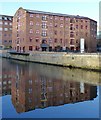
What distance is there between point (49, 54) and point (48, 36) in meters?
20.8

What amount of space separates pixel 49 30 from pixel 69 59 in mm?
30254

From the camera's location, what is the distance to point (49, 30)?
76000mm

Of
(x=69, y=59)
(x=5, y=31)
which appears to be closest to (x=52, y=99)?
(x=69, y=59)

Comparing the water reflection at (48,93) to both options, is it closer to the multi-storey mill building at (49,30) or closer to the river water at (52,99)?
the river water at (52,99)

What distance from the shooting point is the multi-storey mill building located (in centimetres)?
7362

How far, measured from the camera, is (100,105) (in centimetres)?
1894

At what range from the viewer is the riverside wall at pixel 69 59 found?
133ft

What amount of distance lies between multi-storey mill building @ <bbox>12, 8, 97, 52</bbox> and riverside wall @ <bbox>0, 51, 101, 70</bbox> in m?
Result: 8.71

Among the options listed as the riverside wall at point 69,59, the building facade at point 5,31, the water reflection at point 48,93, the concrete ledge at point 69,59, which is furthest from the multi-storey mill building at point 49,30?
the water reflection at point 48,93

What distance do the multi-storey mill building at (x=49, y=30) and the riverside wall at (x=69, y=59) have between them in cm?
871

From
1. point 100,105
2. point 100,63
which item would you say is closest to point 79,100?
point 100,105

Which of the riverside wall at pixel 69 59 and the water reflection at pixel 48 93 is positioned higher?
the riverside wall at pixel 69 59

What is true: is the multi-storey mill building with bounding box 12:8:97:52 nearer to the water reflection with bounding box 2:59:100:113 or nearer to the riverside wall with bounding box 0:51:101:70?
the riverside wall with bounding box 0:51:101:70

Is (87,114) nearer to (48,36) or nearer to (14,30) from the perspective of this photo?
(48,36)
